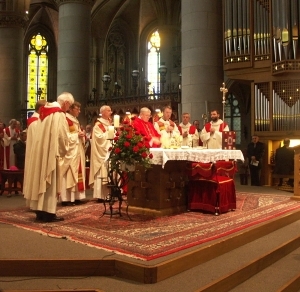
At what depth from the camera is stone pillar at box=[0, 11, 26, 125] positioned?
19031mm

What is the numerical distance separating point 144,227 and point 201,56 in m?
7.68

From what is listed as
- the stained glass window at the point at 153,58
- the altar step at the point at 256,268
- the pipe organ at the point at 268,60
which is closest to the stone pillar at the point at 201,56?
the pipe organ at the point at 268,60

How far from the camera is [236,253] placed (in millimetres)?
5000

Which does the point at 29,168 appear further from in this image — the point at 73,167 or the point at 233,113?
the point at 233,113

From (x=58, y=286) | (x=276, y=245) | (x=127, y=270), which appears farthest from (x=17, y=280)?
(x=276, y=245)

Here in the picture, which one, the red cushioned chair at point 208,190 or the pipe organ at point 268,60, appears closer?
the red cushioned chair at point 208,190

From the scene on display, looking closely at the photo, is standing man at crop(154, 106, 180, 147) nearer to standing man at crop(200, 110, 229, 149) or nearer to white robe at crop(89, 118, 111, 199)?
white robe at crop(89, 118, 111, 199)

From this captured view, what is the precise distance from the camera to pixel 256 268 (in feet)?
15.3

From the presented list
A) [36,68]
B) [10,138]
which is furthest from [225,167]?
[36,68]

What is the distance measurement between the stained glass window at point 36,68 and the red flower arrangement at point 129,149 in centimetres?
2204

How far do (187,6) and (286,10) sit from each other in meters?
2.76

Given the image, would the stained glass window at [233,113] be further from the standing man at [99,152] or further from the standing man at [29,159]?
the standing man at [29,159]

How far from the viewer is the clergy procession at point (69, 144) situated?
230 inches

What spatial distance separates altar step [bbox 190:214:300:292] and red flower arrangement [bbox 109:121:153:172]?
1691 mm
